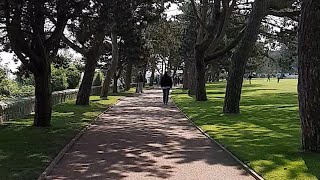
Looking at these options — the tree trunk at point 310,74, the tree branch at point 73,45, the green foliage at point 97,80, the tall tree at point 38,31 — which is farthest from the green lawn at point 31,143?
the green foliage at point 97,80

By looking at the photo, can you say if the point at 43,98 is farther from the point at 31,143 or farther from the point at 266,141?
the point at 266,141

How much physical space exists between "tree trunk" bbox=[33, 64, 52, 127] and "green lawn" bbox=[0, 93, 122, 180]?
0.34 m

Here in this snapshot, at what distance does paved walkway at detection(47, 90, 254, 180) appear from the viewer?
809cm

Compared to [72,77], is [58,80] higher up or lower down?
lower down

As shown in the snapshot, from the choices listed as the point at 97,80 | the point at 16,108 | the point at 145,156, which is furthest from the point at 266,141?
the point at 97,80

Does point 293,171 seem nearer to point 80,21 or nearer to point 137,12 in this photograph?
point 80,21

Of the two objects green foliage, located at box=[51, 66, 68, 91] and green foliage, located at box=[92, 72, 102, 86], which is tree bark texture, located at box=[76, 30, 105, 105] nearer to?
green foliage, located at box=[51, 66, 68, 91]

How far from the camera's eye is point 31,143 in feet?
36.4

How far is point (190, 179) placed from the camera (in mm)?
7723

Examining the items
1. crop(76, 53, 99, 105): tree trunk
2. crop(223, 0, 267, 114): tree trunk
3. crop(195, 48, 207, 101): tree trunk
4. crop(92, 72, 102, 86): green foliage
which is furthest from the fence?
crop(92, 72, 102, 86): green foliage

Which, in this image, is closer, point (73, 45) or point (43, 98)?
point (43, 98)

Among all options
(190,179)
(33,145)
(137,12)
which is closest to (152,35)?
(137,12)

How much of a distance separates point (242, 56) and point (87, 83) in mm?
9758

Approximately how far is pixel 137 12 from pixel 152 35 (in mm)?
26682
